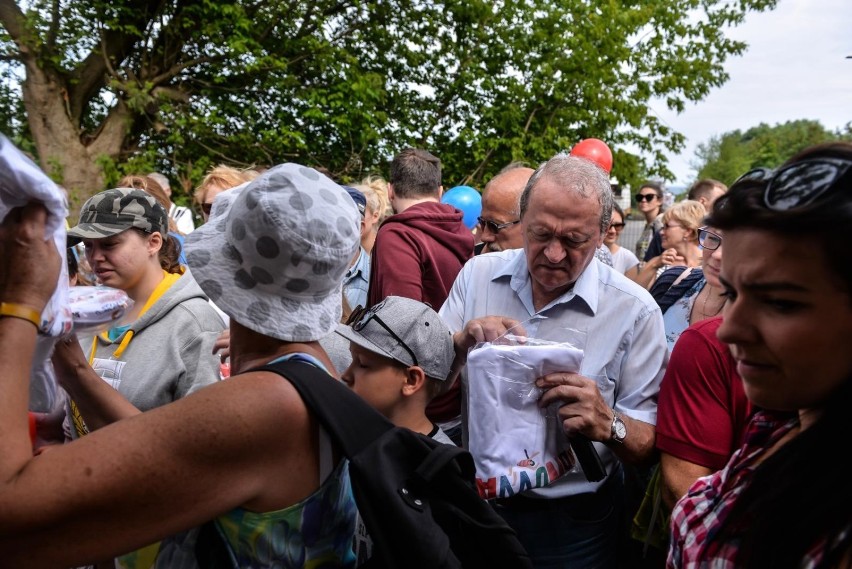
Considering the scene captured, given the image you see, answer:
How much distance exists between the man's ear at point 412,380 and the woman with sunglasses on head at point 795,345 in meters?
1.30

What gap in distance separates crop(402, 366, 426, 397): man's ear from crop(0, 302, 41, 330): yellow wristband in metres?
1.41

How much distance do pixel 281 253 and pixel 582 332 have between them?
1364mm

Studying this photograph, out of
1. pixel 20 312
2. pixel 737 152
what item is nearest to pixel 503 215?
pixel 20 312

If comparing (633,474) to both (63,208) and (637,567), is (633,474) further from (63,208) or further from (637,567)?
(63,208)

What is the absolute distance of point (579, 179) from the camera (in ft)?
9.00

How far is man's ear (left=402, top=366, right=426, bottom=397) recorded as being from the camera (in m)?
2.56

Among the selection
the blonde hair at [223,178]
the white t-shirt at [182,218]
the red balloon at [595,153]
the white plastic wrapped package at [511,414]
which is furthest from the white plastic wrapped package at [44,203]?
the red balloon at [595,153]

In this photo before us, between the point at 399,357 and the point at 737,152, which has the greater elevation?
the point at 737,152

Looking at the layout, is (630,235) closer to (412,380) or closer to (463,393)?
(463,393)

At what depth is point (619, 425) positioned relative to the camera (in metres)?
2.42

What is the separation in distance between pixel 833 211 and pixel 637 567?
216 cm

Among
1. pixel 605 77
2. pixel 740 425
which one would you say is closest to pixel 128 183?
pixel 740 425

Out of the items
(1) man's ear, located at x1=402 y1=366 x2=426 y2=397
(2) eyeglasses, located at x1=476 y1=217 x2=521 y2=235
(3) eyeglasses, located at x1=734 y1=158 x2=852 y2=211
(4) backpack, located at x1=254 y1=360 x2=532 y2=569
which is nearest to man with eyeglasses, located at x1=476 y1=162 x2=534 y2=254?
(2) eyeglasses, located at x1=476 y1=217 x2=521 y2=235

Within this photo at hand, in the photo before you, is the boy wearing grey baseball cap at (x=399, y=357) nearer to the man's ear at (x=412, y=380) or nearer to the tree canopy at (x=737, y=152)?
the man's ear at (x=412, y=380)
